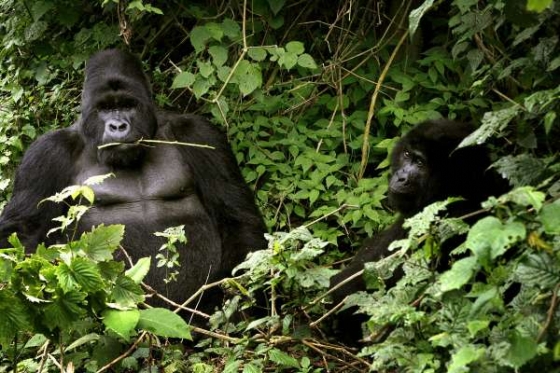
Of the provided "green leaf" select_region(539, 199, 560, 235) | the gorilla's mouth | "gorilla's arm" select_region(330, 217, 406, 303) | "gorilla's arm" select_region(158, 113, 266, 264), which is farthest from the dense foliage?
the gorilla's mouth

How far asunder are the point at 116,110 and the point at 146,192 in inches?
17.0

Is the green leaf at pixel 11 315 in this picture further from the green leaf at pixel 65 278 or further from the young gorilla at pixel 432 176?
the young gorilla at pixel 432 176

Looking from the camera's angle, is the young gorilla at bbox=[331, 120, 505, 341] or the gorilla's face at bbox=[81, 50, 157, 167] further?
the gorilla's face at bbox=[81, 50, 157, 167]

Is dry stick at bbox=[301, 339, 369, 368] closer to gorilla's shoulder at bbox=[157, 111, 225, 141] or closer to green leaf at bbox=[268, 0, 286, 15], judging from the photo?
gorilla's shoulder at bbox=[157, 111, 225, 141]

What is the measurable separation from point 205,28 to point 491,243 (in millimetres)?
3481

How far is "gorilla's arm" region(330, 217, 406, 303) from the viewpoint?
424cm

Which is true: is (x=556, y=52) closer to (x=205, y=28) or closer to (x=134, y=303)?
(x=134, y=303)

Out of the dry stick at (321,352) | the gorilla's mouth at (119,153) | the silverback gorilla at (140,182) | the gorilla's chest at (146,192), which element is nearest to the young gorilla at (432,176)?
the dry stick at (321,352)

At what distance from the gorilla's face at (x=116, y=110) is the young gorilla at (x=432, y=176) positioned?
1289mm

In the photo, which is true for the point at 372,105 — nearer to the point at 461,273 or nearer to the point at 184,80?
the point at 184,80

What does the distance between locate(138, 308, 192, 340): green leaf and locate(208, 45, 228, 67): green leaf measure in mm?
2391

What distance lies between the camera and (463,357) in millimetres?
2375

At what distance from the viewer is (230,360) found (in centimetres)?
339

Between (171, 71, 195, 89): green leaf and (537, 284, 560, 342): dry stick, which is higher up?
(537, 284, 560, 342): dry stick
